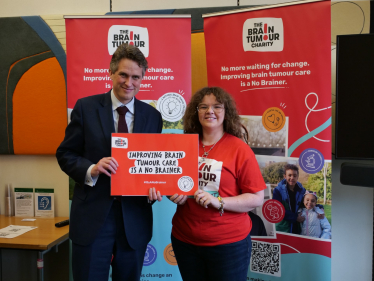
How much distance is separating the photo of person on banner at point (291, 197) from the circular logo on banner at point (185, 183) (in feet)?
3.82

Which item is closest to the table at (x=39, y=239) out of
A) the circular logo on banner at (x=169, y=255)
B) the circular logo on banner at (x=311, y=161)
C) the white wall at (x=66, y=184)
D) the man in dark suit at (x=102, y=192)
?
the white wall at (x=66, y=184)

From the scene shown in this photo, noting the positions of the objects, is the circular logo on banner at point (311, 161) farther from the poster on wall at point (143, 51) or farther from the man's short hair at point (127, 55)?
the man's short hair at point (127, 55)

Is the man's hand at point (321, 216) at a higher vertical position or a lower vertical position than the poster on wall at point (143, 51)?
lower

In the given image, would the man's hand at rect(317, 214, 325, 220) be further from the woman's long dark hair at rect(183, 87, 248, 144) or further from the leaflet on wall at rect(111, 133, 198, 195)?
the leaflet on wall at rect(111, 133, 198, 195)

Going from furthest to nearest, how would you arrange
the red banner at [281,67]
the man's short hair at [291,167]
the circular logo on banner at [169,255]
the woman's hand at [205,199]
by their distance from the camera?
the circular logo on banner at [169,255] < the man's short hair at [291,167] < the red banner at [281,67] < the woman's hand at [205,199]

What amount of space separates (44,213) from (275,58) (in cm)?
280

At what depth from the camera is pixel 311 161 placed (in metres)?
2.24

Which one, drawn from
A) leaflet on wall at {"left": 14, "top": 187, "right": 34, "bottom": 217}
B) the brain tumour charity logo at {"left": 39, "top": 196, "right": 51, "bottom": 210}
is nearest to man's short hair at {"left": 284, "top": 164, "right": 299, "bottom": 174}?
the brain tumour charity logo at {"left": 39, "top": 196, "right": 51, "bottom": 210}

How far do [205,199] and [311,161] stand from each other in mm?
1244

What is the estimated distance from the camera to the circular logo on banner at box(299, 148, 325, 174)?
222 cm

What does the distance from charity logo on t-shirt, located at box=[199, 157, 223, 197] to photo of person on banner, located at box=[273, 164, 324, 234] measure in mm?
1063

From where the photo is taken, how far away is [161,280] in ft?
8.47

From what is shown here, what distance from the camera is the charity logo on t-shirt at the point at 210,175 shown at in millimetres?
1470

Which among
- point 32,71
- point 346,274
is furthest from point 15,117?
point 346,274
